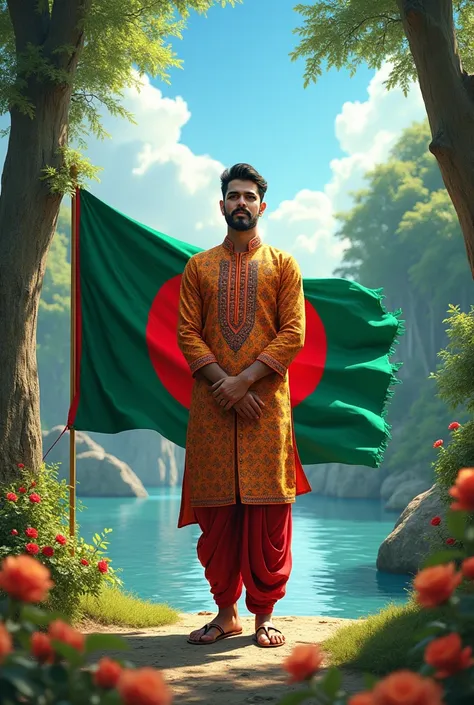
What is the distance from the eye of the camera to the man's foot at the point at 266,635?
167 inches

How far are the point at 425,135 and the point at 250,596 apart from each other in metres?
32.7

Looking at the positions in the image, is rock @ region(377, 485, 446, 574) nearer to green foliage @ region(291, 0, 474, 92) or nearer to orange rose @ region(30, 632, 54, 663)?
green foliage @ region(291, 0, 474, 92)

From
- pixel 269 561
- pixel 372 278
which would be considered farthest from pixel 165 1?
pixel 372 278

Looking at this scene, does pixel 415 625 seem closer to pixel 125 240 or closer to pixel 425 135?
pixel 125 240

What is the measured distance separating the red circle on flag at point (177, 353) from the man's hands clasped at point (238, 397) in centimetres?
128

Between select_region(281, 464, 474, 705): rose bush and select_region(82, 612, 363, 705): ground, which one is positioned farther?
select_region(82, 612, 363, 705): ground

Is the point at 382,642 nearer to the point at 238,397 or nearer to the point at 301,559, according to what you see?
the point at 238,397

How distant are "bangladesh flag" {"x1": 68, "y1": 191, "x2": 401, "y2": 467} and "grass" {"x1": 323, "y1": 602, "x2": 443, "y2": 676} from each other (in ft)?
4.88

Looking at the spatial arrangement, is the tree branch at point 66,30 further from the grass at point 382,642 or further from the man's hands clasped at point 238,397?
the grass at point 382,642

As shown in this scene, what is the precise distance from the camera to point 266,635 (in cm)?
427

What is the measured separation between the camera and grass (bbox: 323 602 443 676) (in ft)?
11.9

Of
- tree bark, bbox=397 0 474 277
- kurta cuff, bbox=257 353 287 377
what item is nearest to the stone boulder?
kurta cuff, bbox=257 353 287 377

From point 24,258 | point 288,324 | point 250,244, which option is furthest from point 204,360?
point 24,258

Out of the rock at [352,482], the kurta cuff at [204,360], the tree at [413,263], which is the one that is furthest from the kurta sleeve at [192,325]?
the rock at [352,482]
